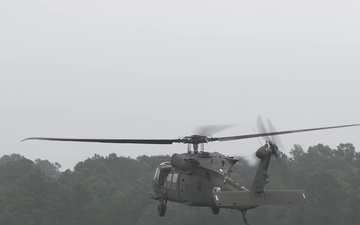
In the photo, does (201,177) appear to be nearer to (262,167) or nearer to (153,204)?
(262,167)

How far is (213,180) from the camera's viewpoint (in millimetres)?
43219

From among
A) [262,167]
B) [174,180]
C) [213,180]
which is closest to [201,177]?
[213,180]

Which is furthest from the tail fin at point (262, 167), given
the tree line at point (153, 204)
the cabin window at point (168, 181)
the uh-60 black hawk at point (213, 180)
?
the tree line at point (153, 204)

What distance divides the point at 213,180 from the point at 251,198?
10.7 feet

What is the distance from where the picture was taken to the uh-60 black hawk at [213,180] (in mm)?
40469

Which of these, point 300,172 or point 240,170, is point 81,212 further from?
point 300,172

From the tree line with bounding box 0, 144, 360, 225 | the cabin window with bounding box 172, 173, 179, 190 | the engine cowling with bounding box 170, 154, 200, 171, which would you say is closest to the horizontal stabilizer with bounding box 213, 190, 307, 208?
the engine cowling with bounding box 170, 154, 200, 171

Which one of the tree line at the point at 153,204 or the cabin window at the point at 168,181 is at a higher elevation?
the cabin window at the point at 168,181

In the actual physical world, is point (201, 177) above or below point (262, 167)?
below

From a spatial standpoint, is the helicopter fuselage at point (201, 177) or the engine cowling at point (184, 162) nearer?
the helicopter fuselage at point (201, 177)

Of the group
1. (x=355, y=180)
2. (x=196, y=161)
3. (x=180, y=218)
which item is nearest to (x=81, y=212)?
(x=180, y=218)

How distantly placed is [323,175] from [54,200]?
2337 inches

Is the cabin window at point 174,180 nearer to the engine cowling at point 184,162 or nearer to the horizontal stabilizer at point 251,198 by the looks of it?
the engine cowling at point 184,162

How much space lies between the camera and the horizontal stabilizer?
4031cm
